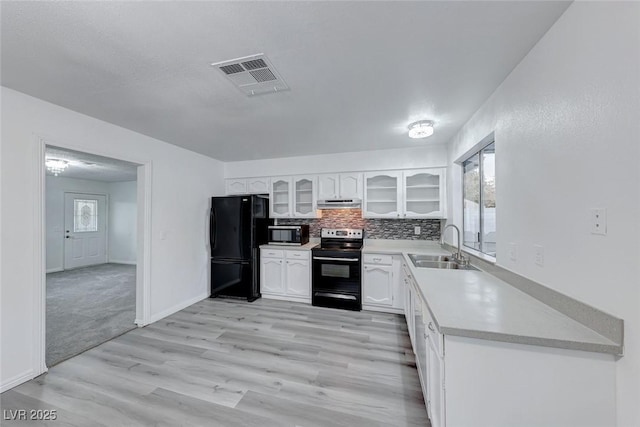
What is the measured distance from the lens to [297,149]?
3783mm

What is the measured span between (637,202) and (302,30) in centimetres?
163

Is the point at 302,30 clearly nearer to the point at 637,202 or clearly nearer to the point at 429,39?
the point at 429,39

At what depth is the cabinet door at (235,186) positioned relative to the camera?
454 cm

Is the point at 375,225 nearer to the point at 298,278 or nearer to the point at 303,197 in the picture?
the point at 303,197

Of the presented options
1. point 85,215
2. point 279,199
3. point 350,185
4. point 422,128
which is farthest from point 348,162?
point 85,215

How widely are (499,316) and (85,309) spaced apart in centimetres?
499

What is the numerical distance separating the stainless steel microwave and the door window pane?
5787 millimetres

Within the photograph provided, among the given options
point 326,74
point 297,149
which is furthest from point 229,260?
point 326,74

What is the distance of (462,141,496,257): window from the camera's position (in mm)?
2366

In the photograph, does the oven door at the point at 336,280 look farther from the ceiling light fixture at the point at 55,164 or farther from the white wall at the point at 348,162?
the ceiling light fixture at the point at 55,164

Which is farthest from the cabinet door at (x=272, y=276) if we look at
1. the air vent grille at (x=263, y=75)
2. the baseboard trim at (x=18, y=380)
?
the air vent grille at (x=263, y=75)

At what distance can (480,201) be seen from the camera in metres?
2.62

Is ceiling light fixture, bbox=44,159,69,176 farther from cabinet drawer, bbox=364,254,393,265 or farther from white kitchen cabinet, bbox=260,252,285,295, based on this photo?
cabinet drawer, bbox=364,254,393,265

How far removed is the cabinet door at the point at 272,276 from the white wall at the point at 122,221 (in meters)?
4.90
